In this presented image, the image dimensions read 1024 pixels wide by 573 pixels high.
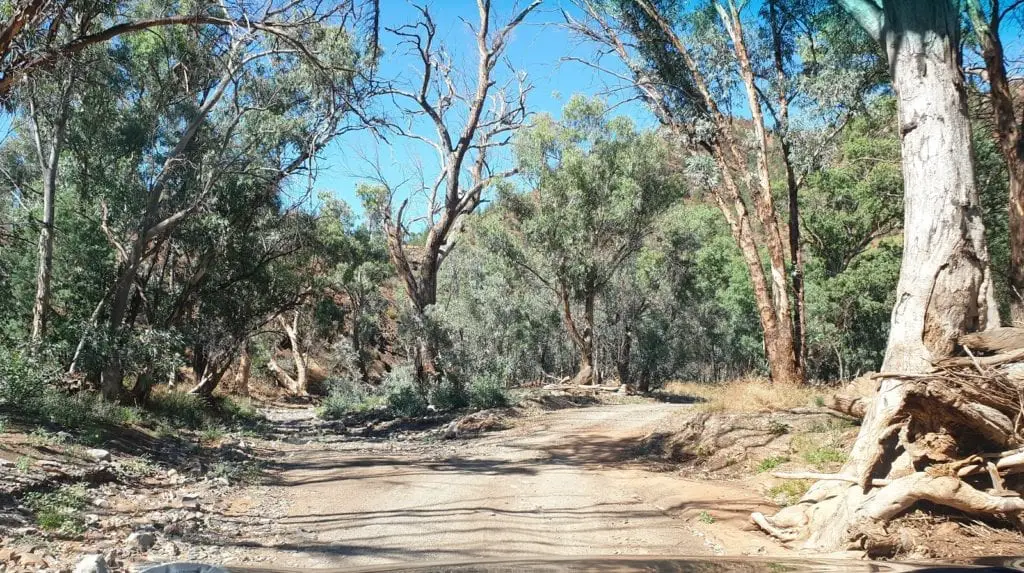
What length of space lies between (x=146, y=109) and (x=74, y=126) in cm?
158

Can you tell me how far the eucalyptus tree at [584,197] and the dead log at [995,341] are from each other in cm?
1894

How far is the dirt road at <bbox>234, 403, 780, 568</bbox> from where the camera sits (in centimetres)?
579

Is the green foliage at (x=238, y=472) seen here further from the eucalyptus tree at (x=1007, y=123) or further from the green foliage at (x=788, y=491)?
the eucalyptus tree at (x=1007, y=123)

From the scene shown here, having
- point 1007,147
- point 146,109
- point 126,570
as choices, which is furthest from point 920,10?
point 146,109

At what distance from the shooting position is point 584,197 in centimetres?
2544

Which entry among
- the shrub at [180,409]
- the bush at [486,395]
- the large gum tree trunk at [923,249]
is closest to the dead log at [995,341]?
the large gum tree trunk at [923,249]

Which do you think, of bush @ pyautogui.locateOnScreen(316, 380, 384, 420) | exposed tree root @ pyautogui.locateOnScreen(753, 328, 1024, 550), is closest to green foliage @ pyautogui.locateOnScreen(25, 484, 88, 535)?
exposed tree root @ pyautogui.locateOnScreen(753, 328, 1024, 550)

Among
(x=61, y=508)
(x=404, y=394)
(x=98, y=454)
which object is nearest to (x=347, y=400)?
(x=404, y=394)

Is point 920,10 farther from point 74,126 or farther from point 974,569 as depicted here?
point 74,126

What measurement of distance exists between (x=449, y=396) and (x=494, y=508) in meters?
12.5

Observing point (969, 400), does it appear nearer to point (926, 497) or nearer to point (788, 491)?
point (926, 497)

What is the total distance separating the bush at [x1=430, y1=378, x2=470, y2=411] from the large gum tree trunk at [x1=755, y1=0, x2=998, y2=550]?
13611mm

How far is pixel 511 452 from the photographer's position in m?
12.9

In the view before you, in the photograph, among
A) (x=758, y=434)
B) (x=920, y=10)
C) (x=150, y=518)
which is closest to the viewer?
(x=150, y=518)
